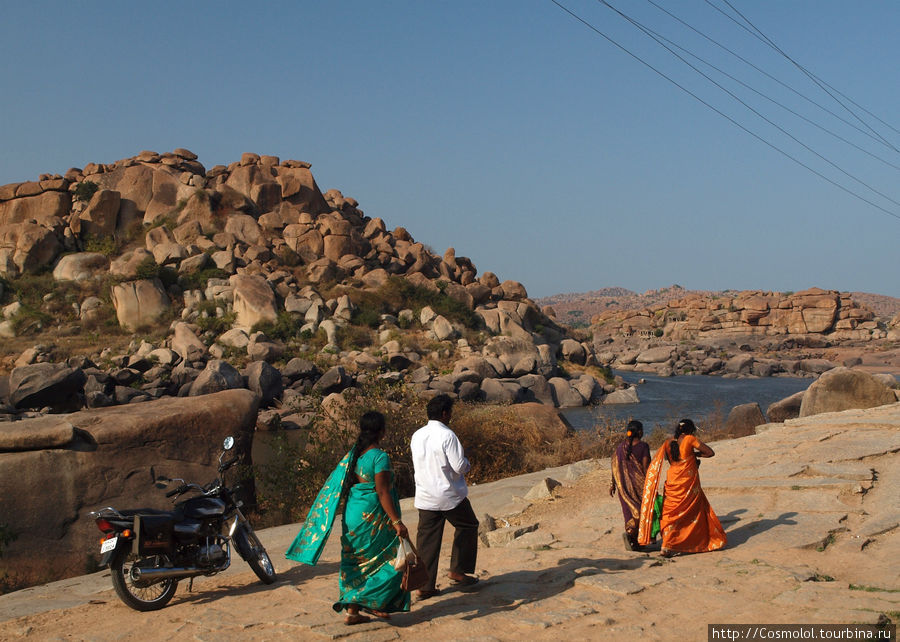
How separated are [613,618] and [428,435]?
4.96ft

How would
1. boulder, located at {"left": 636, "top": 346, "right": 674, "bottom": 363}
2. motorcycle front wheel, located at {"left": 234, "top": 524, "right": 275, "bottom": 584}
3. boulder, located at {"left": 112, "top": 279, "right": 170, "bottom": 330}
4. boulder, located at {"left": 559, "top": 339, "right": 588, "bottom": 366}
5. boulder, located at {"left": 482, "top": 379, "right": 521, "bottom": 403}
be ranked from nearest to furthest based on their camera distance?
motorcycle front wheel, located at {"left": 234, "top": 524, "right": 275, "bottom": 584} < boulder, located at {"left": 482, "top": 379, "right": 521, "bottom": 403} < boulder, located at {"left": 112, "top": 279, "right": 170, "bottom": 330} < boulder, located at {"left": 559, "top": 339, "right": 588, "bottom": 366} < boulder, located at {"left": 636, "top": 346, "right": 674, "bottom": 363}

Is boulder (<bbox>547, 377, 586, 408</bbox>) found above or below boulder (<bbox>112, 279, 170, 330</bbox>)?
below

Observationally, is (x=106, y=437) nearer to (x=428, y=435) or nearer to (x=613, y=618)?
(x=428, y=435)

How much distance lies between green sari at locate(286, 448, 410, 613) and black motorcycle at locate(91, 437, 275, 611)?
118 cm

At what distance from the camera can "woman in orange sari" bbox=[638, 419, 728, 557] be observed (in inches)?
231

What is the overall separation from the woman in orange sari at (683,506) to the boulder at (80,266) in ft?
107

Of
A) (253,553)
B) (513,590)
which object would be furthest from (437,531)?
(253,553)

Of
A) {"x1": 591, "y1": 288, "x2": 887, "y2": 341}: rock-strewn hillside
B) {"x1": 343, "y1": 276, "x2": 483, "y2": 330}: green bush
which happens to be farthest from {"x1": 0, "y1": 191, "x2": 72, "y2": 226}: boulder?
{"x1": 591, "y1": 288, "x2": 887, "y2": 341}: rock-strewn hillside

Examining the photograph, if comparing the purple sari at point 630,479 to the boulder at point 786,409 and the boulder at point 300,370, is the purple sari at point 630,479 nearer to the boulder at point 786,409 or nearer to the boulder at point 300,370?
the boulder at point 786,409

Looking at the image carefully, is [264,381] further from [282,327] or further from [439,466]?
[439,466]

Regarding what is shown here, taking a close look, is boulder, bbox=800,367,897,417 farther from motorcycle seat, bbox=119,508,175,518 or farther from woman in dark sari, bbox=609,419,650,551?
motorcycle seat, bbox=119,508,175,518

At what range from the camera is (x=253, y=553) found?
5398mm

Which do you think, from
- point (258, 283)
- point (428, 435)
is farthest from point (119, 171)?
point (428, 435)

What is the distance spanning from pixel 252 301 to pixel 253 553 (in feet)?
84.0
